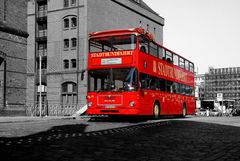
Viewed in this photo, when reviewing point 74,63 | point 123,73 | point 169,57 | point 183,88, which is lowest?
point 183,88

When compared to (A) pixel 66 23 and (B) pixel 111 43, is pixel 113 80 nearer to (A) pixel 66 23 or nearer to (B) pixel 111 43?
(B) pixel 111 43

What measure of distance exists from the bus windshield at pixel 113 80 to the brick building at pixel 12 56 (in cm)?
843

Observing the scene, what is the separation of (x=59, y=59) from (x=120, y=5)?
11573mm

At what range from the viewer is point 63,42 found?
41969 millimetres

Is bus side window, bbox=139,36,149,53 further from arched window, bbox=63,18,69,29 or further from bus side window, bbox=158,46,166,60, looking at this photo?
arched window, bbox=63,18,69,29

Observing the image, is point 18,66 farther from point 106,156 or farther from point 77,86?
point 106,156

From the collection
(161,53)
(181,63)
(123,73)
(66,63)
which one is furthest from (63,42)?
(123,73)

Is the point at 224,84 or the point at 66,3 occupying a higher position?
the point at 66,3

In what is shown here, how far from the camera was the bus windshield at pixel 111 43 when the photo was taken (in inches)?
682

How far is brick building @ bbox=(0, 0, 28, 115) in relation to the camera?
23641 mm

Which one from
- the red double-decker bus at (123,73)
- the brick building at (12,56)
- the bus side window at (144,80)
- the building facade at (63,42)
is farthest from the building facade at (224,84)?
the bus side window at (144,80)

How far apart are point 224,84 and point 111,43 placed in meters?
125

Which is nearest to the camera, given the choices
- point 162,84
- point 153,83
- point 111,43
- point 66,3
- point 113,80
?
point 113,80

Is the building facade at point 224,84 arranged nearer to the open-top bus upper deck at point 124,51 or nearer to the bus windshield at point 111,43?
the open-top bus upper deck at point 124,51
